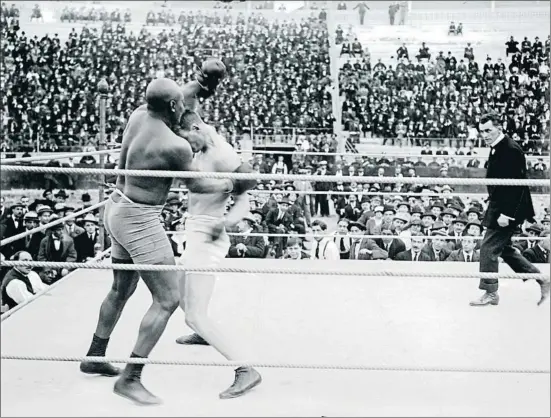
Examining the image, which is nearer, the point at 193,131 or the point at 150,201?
the point at 150,201

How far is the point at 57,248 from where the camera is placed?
22.0ft

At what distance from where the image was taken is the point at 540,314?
423 centimetres

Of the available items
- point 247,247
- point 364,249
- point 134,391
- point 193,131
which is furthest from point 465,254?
point 134,391

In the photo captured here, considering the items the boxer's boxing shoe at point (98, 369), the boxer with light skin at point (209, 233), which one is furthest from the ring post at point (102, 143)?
the boxer's boxing shoe at point (98, 369)

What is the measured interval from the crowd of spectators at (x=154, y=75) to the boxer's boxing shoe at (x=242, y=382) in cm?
1422

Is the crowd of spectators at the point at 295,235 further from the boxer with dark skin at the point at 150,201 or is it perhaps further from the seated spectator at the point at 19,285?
Result: the boxer with dark skin at the point at 150,201

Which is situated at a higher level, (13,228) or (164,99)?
(164,99)

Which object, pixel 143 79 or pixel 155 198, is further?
pixel 143 79

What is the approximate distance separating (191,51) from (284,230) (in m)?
18.1

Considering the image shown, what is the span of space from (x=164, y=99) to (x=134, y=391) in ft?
3.84

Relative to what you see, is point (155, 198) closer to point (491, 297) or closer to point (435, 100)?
point (491, 297)

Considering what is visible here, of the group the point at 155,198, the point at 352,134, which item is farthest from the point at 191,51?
the point at 155,198

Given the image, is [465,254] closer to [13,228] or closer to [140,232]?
[140,232]

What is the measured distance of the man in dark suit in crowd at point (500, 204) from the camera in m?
4.23
